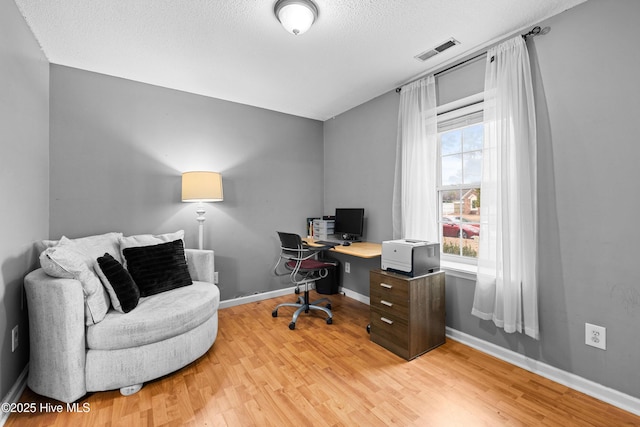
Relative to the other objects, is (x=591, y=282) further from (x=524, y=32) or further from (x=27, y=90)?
(x=27, y=90)

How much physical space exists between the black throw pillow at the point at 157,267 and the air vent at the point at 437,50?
9.24 ft

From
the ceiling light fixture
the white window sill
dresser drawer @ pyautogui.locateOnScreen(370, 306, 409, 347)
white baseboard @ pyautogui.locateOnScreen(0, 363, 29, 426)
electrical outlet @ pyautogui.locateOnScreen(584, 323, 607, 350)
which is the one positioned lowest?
white baseboard @ pyautogui.locateOnScreen(0, 363, 29, 426)

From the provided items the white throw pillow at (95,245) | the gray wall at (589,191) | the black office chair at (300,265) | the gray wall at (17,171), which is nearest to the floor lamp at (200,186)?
the white throw pillow at (95,245)

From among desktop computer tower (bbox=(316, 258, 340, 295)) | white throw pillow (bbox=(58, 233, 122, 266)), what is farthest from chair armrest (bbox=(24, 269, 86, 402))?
desktop computer tower (bbox=(316, 258, 340, 295))

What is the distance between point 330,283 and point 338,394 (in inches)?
80.4

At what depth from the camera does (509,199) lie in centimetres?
209

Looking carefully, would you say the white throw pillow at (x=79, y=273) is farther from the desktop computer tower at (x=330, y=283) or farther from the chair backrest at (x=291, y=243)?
the desktop computer tower at (x=330, y=283)

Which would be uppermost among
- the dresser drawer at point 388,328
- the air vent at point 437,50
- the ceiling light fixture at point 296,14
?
the air vent at point 437,50

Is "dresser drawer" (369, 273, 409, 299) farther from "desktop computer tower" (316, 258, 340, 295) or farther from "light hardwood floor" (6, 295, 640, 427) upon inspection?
"desktop computer tower" (316, 258, 340, 295)

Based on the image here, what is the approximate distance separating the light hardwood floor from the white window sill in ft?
1.99

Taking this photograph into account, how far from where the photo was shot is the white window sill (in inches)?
95.2

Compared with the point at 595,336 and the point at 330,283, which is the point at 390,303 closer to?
the point at 595,336

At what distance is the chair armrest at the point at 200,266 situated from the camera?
8.83 feet

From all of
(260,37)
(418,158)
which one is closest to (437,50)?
(418,158)
